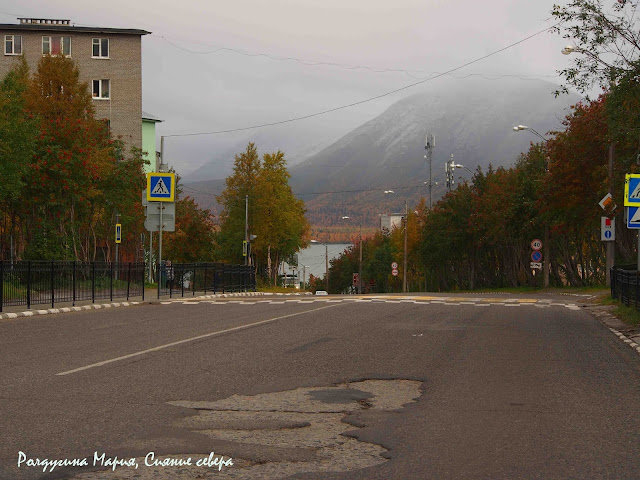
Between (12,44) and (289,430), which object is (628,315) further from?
(12,44)

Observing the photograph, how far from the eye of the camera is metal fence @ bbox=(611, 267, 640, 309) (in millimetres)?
20141

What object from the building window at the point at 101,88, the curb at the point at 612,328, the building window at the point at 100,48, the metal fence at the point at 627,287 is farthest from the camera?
the building window at the point at 101,88

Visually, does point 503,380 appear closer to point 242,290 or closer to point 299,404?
point 299,404

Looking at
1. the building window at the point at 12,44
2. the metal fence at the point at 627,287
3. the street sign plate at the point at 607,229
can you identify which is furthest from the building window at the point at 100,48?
the metal fence at the point at 627,287

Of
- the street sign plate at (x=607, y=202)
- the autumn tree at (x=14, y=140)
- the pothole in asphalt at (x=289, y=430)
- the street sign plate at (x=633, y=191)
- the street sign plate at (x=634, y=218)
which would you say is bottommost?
the pothole in asphalt at (x=289, y=430)

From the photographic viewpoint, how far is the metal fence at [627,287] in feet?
66.1

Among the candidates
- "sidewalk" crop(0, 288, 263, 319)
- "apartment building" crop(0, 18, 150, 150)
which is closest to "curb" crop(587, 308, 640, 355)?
"sidewalk" crop(0, 288, 263, 319)

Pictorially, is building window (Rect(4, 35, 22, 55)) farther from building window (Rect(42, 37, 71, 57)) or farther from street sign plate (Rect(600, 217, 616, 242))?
street sign plate (Rect(600, 217, 616, 242))

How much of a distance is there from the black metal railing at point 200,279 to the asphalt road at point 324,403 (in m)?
17.3

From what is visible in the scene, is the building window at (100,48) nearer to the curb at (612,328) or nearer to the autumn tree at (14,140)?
the autumn tree at (14,140)

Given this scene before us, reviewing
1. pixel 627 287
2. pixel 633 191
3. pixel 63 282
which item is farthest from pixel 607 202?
pixel 63 282

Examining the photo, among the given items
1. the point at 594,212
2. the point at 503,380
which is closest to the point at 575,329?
the point at 503,380

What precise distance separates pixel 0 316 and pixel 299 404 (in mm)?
13640

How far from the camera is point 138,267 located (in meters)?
30.0
